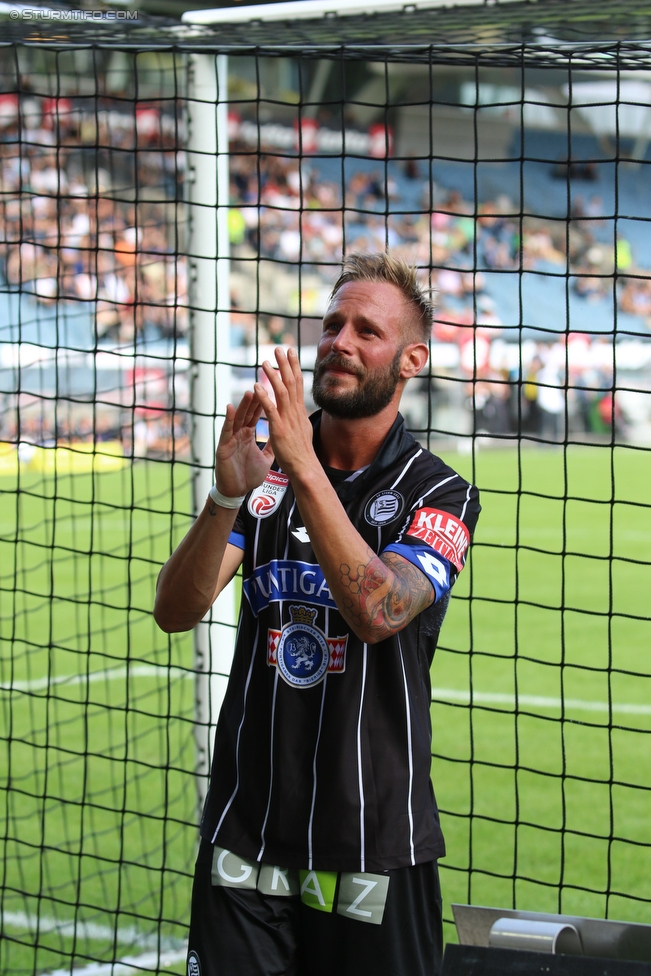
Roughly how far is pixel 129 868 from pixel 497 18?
12.6ft

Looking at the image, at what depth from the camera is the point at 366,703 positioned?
249cm

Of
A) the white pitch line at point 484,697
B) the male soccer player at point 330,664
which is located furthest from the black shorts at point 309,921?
the white pitch line at point 484,697

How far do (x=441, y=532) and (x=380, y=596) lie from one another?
11.4 inches

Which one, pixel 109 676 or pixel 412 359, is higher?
pixel 412 359

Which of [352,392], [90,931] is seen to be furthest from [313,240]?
[352,392]

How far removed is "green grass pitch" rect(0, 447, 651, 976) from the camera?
4.25 metres

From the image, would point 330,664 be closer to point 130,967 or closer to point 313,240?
point 130,967

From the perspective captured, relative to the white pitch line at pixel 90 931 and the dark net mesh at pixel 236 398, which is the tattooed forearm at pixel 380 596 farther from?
the white pitch line at pixel 90 931

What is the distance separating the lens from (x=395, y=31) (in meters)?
3.99

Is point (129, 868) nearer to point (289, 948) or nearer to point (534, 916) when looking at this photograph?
point (289, 948)

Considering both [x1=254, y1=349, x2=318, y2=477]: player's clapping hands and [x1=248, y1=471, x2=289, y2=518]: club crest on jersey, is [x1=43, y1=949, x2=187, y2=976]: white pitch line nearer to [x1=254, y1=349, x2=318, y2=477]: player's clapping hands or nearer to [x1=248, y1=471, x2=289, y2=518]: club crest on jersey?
[x1=248, y1=471, x2=289, y2=518]: club crest on jersey

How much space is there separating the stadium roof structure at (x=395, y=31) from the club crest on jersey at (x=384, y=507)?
1.58m

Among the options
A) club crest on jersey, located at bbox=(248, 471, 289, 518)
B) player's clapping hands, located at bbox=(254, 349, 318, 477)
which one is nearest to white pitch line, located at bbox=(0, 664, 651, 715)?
club crest on jersey, located at bbox=(248, 471, 289, 518)

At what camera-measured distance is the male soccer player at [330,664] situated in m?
2.40
